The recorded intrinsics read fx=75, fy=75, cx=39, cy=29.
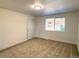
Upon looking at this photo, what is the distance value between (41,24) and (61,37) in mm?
2377

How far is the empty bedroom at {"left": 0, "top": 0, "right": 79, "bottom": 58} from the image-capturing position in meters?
3.26

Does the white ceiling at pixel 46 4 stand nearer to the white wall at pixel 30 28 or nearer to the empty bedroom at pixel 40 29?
the empty bedroom at pixel 40 29

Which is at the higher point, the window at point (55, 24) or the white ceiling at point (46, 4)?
the white ceiling at point (46, 4)

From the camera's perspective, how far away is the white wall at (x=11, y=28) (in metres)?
3.87

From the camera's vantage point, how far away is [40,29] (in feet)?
24.2

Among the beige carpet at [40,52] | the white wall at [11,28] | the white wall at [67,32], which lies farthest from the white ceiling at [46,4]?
the beige carpet at [40,52]

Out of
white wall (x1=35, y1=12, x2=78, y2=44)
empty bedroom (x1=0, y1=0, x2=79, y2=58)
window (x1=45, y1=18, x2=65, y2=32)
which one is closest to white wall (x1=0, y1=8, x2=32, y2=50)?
empty bedroom (x1=0, y1=0, x2=79, y2=58)

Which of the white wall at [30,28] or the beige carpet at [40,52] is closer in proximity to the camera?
the beige carpet at [40,52]

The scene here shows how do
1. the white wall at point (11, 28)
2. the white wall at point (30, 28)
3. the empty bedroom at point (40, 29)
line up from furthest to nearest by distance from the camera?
the white wall at point (30, 28)
the white wall at point (11, 28)
the empty bedroom at point (40, 29)

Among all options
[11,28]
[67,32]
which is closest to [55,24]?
[67,32]

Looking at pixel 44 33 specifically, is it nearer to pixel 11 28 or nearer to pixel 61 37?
pixel 61 37

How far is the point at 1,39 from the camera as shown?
3.79m

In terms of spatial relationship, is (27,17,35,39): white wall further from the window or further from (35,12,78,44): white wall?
the window

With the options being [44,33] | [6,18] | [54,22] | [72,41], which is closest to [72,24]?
[72,41]
